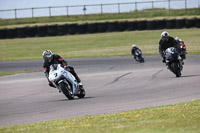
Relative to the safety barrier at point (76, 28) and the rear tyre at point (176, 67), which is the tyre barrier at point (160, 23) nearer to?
the safety barrier at point (76, 28)

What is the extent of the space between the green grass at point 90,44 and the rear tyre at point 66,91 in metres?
24.1

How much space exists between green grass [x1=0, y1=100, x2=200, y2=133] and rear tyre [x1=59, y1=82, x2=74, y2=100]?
325cm

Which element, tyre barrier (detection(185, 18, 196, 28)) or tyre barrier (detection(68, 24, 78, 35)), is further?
tyre barrier (detection(68, 24, 78, 35))

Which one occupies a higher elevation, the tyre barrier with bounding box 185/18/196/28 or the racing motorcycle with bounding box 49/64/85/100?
the tyre barrier with bounding box 185/18/196/28

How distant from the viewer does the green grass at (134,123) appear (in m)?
7.33

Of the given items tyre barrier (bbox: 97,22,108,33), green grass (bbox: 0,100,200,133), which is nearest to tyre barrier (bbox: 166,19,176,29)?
tyre barrier (bbox: 97,22,108,33)

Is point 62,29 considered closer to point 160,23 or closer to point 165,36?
point 160,23

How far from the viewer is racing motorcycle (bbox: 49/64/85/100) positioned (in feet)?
40.4

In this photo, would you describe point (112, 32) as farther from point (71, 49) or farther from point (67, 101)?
point (67, 101)

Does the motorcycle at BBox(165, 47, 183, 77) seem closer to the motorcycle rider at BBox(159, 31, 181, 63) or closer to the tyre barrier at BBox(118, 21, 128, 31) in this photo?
the motorcycle rider at BBox(159, 31, 181, 63)

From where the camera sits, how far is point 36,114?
34.2 ft

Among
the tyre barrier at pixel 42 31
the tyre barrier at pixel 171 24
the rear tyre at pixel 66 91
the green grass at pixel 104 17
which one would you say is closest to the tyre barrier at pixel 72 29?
the tyre barrier at pixel 42 31

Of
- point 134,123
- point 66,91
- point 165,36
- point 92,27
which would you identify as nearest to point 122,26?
point 92,27

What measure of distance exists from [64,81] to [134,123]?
15.0ft
